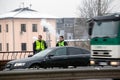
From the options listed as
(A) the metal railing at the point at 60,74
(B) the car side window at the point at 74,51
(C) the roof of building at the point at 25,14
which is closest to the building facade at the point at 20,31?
(C) the roof of building at the point at 25,14

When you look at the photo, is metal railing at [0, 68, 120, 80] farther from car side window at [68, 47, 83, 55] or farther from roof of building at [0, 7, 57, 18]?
roof of building at [0, 7, 57, 18]

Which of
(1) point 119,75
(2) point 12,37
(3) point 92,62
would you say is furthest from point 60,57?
(2) point 12,37

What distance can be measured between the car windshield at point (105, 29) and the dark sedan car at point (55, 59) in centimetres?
207

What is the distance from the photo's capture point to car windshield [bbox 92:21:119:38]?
15.3 meters

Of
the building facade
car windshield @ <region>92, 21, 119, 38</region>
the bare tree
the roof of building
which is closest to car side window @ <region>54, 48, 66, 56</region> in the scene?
car windshield @ <region>92, 21, 119, 38</region>

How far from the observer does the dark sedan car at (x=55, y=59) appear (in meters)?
16.7

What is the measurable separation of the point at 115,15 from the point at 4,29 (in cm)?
6589

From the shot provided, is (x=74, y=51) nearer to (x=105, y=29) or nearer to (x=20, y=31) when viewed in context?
(x=105, y=29)

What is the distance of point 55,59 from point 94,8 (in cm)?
3394

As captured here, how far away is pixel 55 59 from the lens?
17297 millimetres

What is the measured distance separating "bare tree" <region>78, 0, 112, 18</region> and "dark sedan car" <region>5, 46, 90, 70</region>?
92.6 feet

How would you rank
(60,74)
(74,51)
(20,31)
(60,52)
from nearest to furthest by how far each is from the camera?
(60,74), (60,52), (74,51), (20,31)

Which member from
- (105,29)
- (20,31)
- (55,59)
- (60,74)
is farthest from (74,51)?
(20,31)

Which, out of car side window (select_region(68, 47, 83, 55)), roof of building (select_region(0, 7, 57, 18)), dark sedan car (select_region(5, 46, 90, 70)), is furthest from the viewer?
roof of building (select_region(0, 7, 57, 18))
